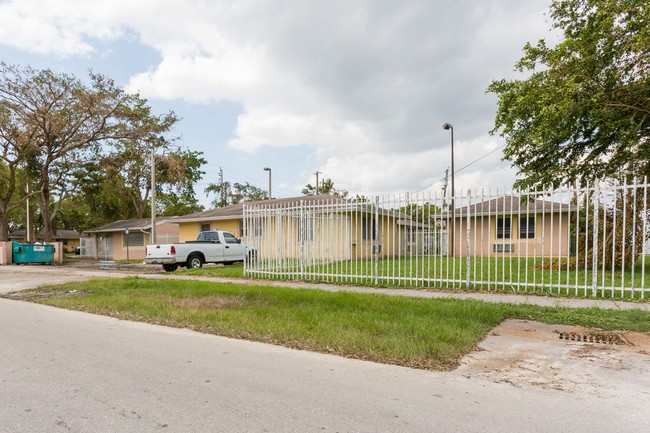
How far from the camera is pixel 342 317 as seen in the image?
7258mm

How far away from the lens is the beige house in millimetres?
9578

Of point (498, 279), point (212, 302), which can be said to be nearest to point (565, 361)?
point (498, 279)

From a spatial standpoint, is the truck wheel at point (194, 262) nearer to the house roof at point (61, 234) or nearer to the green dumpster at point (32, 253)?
the green dumpster at point (32, 253)

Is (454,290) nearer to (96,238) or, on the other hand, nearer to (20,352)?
(20,352)

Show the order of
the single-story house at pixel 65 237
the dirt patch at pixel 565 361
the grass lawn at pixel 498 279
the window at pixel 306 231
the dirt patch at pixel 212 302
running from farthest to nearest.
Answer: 1. the single-story house at pixel 65 237
2. the window at pixel 306 231
3. the grass lawn at pixel 498 279
4. the dirt patch at pixel 212 302
5. the dirt patch at pixel 565 361

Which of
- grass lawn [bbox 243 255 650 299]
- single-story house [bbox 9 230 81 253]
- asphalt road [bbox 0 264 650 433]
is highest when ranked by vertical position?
grass lawn [bbox 243 255 650 299]

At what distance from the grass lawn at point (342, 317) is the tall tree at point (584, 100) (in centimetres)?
621

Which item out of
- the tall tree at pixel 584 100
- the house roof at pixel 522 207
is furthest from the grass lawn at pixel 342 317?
the tall tree at pixel 584 100

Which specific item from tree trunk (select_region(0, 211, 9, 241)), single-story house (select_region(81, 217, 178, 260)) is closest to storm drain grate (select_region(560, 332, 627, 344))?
single-story house (select_region(81, 217, 178, 260))

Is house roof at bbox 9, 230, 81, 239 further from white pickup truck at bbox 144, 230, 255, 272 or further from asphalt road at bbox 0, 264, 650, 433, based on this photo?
asphalt road at bbox 0, 264, 650, 433

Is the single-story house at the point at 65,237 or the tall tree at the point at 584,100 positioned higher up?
the tall tree at the point at 584,100

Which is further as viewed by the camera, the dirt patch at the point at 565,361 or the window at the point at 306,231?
the window at the point at 306,231

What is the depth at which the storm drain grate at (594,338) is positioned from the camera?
6008mm

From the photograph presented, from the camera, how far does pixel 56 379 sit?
4.54m
